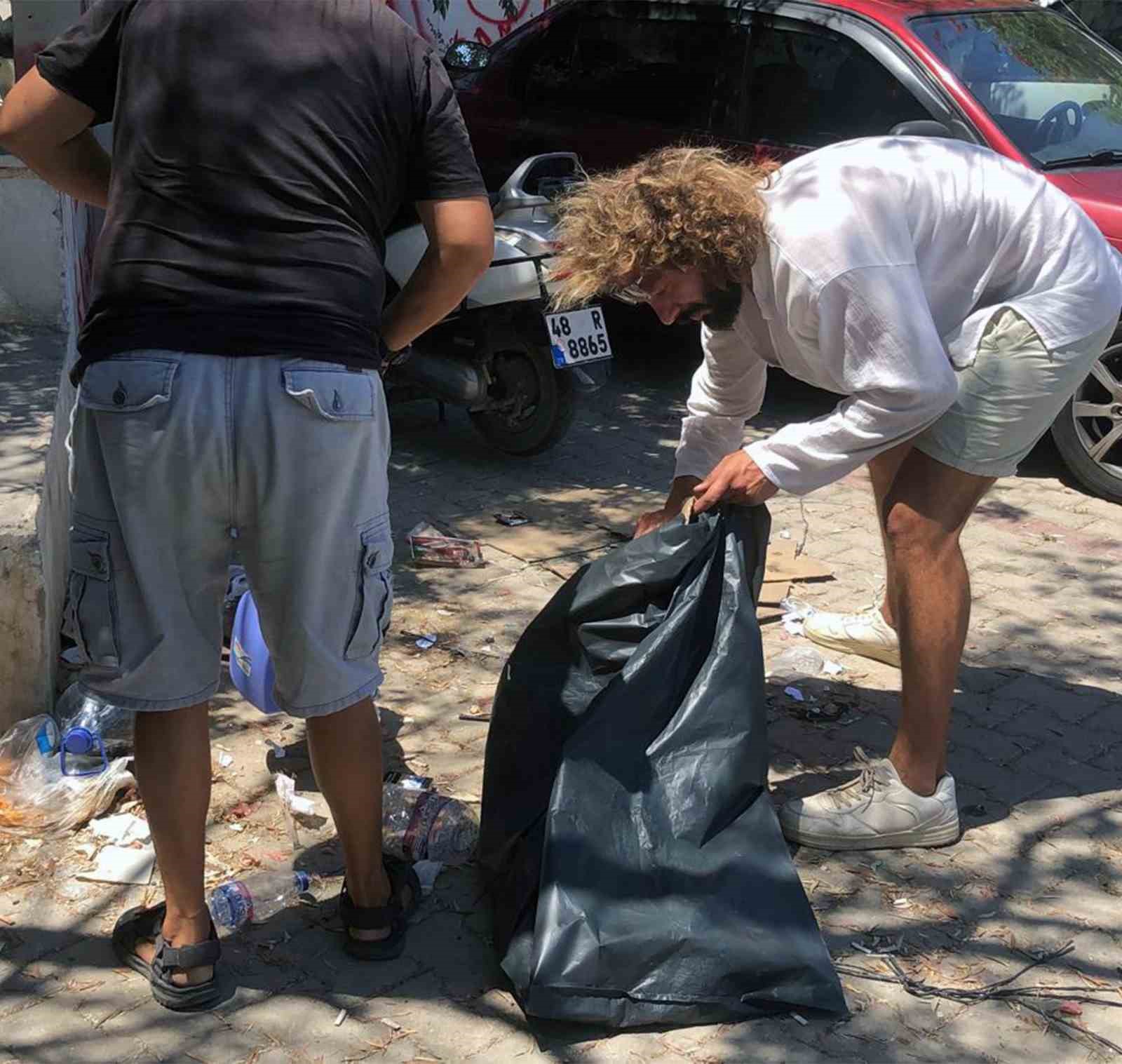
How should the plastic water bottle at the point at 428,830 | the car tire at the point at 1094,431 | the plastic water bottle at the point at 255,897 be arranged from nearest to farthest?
the plastic water bottle at the point at 255,897, the plastic water bottle at the point at 428,830, the car tire at the point at 1094,431

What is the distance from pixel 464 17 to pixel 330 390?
386 inches

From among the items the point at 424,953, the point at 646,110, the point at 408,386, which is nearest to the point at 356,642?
the point at 424,953

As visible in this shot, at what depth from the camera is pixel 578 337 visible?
18.0ft

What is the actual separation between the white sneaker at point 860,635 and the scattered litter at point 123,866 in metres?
2.11

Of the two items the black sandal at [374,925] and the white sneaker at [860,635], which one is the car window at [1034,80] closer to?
the white sneaker at [860,635]

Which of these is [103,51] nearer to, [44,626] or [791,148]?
[44,626]

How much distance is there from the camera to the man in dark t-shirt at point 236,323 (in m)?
2.40

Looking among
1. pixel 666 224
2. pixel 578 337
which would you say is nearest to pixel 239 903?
pixel 666 224

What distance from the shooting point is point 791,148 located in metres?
6.21

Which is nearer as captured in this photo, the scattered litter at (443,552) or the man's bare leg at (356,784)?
the man's bare leg at (356,784)

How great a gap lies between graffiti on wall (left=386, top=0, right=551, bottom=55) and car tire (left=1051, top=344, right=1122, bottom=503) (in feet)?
22.1

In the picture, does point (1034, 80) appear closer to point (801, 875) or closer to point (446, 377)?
point (446, 377)

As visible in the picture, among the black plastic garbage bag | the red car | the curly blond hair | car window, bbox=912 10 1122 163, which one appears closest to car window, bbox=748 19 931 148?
the red car

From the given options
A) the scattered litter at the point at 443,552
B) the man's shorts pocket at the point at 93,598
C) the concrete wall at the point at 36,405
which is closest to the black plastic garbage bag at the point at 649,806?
the man's shorts pocket at the point at 93,598
